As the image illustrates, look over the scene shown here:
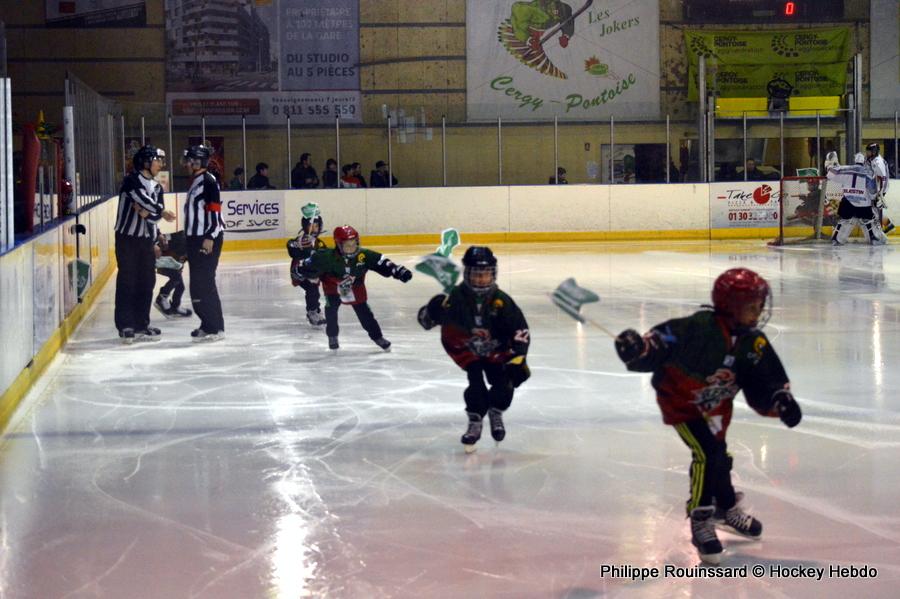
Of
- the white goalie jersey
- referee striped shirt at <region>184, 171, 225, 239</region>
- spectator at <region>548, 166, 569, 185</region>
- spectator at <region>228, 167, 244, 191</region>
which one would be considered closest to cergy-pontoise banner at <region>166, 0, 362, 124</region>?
spectator at <region>228, 167, 244, 191</region>

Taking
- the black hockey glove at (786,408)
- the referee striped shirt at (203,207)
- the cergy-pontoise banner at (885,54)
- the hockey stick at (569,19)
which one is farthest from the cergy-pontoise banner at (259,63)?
the black hockey glove at (786,408)

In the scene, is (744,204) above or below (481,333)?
above

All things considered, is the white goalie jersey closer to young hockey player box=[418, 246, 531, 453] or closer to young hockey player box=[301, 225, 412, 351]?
young hockey player box=[301, 225, 412, 351]

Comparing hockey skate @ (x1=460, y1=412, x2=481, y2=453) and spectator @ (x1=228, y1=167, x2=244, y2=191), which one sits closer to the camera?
hockey skate @ (x1=460, y1=412, x2=481, y2=453)

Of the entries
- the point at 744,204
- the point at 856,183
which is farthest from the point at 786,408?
the point at 744,204

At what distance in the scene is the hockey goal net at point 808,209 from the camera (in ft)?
66.5

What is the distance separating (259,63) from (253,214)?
500cm

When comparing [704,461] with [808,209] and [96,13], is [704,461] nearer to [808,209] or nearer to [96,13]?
[808,209]

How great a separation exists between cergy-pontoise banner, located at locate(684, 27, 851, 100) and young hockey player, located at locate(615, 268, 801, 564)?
70.6ft

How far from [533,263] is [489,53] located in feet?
30.3

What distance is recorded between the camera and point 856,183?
1877cm

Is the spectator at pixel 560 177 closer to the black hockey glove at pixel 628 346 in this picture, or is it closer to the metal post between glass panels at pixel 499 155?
the metal post between glass panels at pixel 499 155

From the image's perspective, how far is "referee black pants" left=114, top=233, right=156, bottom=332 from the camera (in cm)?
998

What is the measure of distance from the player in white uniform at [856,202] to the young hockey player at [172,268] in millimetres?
11062
